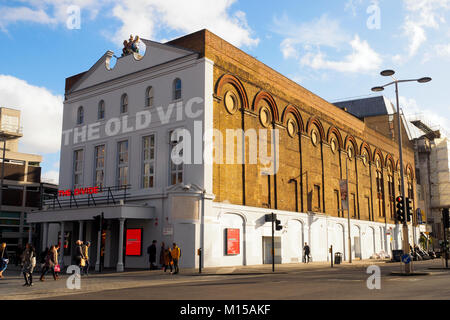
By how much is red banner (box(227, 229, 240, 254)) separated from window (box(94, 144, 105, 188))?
447 inches

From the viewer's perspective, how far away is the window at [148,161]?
32000 millimetres

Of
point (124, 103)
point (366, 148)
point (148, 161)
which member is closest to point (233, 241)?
point (148, 161)

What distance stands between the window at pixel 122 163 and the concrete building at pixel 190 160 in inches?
3.2

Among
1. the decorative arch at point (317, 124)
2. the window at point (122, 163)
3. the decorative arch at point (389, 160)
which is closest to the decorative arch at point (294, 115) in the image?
the decorative arch at point (317, 124)

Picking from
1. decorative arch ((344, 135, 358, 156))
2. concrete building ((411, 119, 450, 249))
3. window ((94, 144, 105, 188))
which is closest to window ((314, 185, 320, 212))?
decorative arch ((344, 135, 358, 156))

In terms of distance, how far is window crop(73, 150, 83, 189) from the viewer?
36.9 meters

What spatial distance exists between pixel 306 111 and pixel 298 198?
352 inches

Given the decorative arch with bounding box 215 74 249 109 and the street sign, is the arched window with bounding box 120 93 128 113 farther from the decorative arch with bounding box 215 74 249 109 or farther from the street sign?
the street sign

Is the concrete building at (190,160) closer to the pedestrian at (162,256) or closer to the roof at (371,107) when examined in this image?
the pedestrian at (162,256)

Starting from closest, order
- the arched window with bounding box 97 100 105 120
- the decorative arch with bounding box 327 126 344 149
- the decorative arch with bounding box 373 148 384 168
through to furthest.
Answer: the arched window with bounding box 97 100 105 120, the decorative arch with bounding box 327 126 344 149, the decorative arch with bounding box 373 148 384 168

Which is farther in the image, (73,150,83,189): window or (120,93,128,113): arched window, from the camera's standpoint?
(73,150,83,189): window

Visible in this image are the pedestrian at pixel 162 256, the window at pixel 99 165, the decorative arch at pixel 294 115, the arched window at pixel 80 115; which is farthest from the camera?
the decorative arch at pixel 294 115

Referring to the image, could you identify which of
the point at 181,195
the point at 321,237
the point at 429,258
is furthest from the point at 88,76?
the point at 429,258

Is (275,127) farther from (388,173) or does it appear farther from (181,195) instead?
(388,173)
